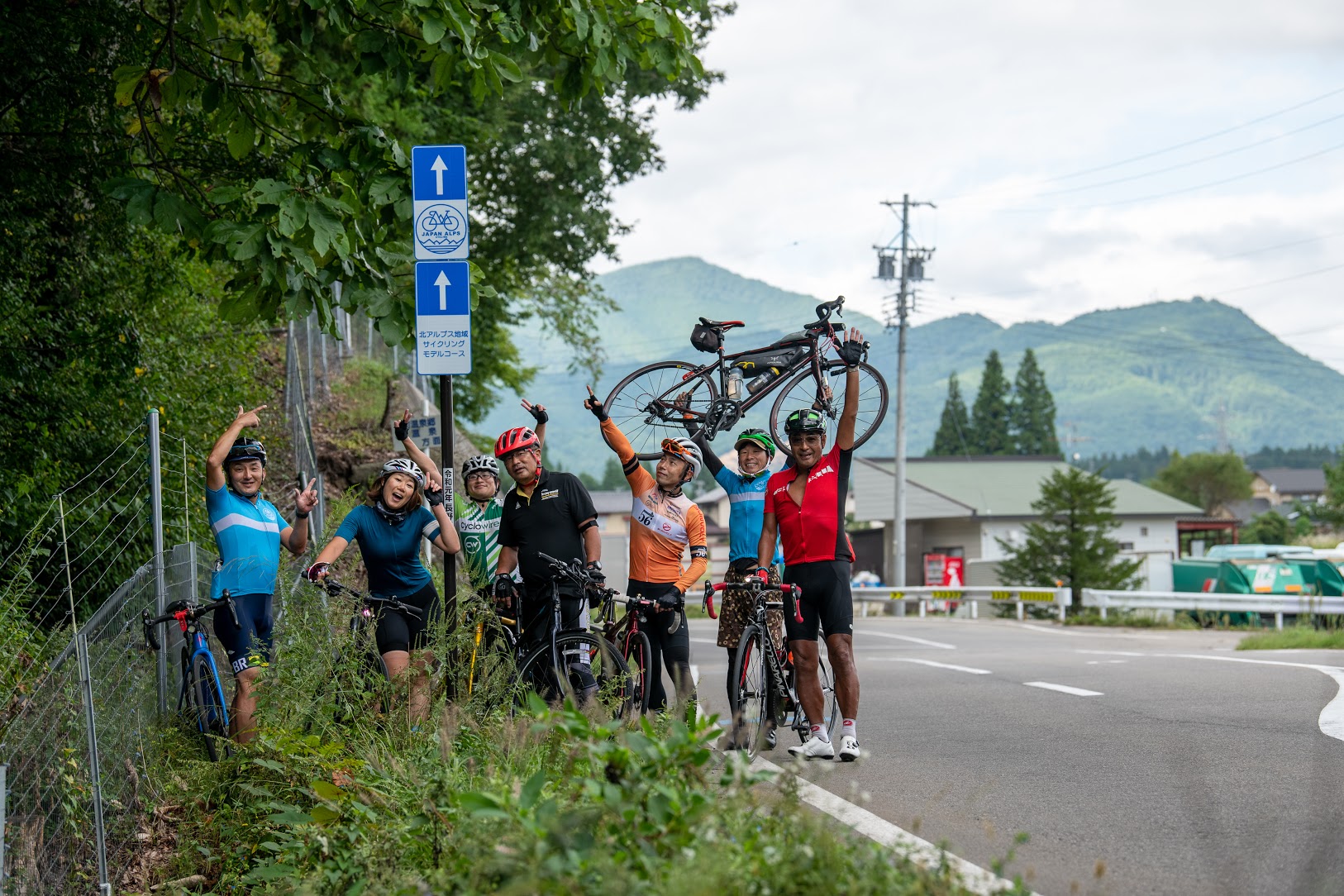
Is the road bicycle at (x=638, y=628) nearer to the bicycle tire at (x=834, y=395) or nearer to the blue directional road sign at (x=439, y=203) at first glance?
the blue directional road sign at (x=439, y=203)

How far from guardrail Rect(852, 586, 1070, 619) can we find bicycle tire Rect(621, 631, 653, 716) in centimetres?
2346

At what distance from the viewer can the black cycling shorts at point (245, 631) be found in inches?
294

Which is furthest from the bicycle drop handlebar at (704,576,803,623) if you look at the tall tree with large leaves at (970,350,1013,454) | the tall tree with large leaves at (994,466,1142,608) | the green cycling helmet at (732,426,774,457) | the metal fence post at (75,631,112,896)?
the tall tree with large leaves at (970,350,1013,454)

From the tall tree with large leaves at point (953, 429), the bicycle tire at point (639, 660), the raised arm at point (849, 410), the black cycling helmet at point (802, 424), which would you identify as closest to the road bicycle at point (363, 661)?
the bicycle tire at point (639, 660)

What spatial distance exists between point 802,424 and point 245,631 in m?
3.40

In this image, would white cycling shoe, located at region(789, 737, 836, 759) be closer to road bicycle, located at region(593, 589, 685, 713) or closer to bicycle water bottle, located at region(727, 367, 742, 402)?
road bicycle, located at region(593, 589, 685, 713)

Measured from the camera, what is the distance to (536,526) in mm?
7980

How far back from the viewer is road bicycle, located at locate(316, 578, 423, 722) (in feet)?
21.6

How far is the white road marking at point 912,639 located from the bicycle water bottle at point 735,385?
8.75m

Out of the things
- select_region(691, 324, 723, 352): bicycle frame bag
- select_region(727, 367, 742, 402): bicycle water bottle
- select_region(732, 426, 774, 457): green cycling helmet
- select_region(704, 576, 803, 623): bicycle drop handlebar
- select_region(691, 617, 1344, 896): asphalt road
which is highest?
select_region(691, 324, 723, 352): bicycle frame bag

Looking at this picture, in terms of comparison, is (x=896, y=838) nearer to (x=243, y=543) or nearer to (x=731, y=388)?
(x=243, y=543)

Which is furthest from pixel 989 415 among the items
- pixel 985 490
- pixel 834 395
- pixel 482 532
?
pixel 482 532

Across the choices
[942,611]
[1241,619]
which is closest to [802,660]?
[1241,619]

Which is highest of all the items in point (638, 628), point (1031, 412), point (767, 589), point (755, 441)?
point (1031, 412)
